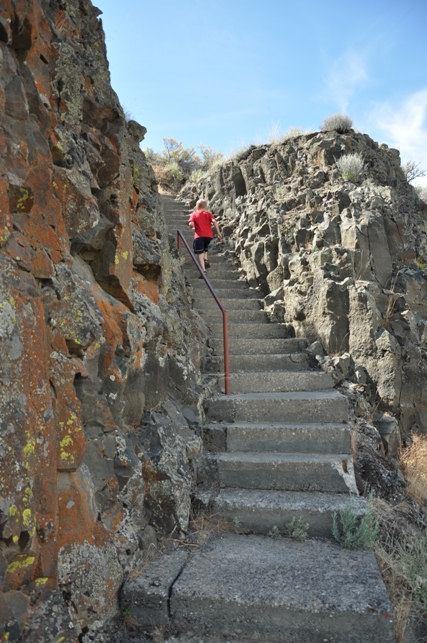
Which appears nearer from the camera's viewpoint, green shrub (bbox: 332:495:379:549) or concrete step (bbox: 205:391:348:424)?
green shrub (bbox: 332:495:379:549)

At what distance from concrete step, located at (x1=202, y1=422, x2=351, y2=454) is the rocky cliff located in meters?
0.56

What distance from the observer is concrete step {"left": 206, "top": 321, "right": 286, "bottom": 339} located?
713 centimetres

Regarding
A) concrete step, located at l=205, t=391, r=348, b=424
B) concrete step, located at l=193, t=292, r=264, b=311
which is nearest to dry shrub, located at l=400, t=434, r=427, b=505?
concrete step, located at l=205, t=391, r=348, b=424

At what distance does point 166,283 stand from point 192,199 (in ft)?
29.3

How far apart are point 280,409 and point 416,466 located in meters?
2.01

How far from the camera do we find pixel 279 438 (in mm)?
4855

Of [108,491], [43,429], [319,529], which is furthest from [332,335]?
[43,429]

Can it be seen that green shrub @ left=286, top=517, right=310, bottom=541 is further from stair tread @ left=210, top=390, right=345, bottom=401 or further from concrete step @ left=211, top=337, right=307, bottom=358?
concrete step @ left=211, top=337, right=307, bottom=358

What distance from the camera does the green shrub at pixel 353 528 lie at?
370cm

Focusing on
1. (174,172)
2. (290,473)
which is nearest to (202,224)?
(290,473)

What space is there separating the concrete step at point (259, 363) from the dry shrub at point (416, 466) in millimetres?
1749

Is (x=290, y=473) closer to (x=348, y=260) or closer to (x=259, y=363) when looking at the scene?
(x=259, y=363)

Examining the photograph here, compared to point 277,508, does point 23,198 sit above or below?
above

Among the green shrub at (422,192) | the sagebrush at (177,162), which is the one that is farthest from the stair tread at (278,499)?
the sagebrush at (177,162)
